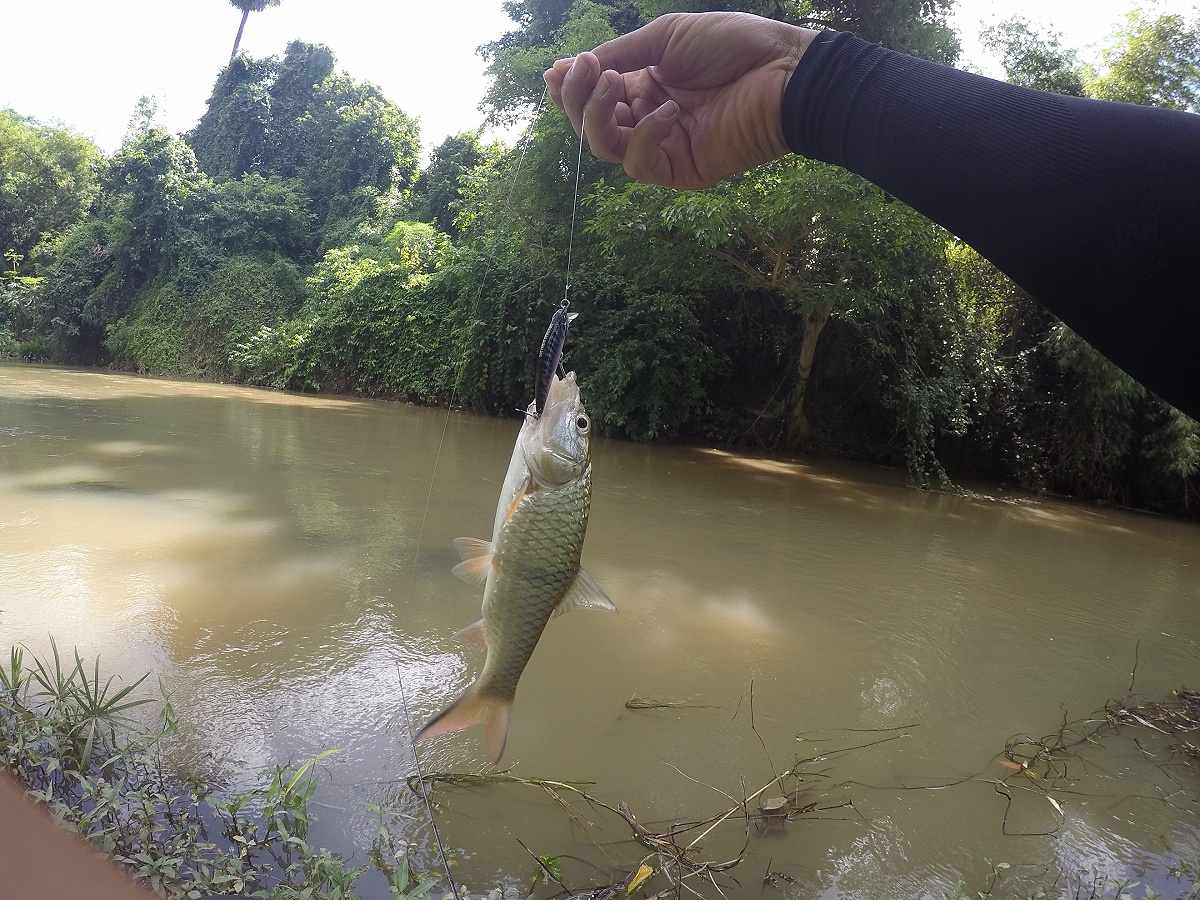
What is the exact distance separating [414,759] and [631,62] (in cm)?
210

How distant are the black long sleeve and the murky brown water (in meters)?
1.78

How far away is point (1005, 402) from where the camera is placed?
11.8m

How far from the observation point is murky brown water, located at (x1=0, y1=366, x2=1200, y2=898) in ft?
7.63

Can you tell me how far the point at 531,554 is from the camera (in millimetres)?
1440

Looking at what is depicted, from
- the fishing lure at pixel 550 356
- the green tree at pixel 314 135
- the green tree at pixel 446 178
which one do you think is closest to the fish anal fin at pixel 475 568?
the fishing lure at pixel 550 356

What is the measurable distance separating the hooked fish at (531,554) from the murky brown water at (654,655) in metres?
0.79

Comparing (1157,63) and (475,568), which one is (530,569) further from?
(1157,63)

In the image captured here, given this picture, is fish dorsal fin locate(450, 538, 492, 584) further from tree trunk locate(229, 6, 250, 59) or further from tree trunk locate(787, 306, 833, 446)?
tree trunk locate(229, 6, 250, 59)

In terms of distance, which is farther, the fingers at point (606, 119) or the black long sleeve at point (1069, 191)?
the fingers at point (606, 119)

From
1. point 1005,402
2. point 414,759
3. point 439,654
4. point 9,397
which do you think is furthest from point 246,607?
point 1005,402

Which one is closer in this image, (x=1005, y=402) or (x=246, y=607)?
(x=246, y=607)

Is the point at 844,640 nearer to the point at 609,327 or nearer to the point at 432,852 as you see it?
the point at 432,852

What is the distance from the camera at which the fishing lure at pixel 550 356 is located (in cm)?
132

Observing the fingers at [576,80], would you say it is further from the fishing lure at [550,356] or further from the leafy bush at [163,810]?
the leafy bush at [163,810]
